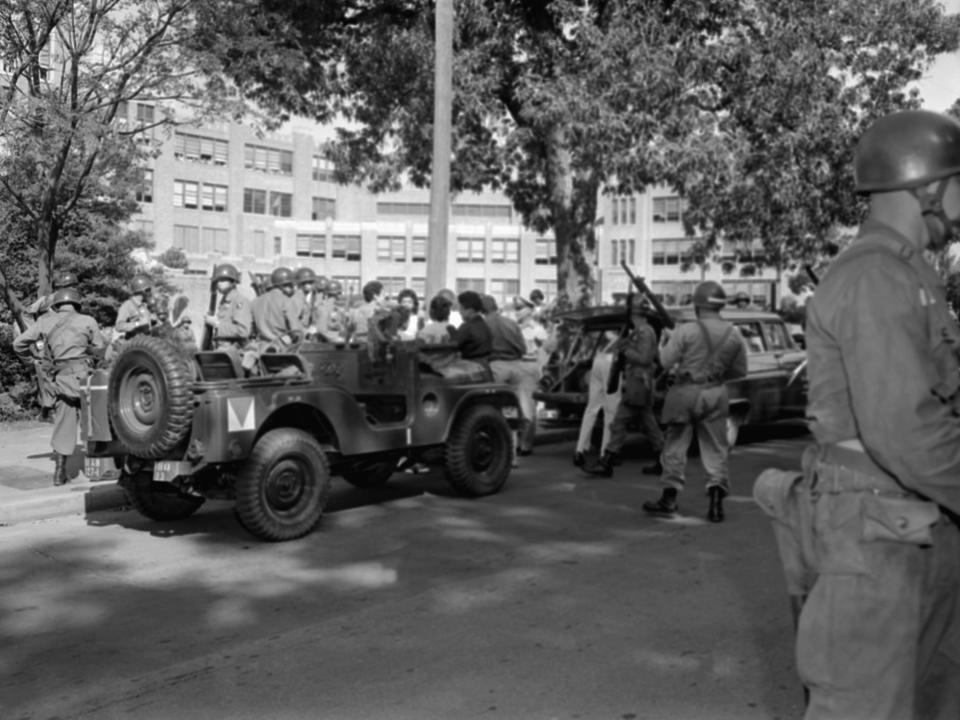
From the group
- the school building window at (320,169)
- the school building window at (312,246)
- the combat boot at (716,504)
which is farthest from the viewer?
the school building window at (312,246)

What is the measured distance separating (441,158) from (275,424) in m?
6.34

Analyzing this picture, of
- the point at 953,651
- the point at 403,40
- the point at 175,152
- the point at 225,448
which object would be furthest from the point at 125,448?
the point at 175,152

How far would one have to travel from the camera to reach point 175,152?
70125 mm

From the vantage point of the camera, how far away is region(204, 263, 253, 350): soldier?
9.36 metres

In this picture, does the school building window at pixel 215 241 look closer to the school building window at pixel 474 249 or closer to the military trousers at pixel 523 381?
the school building window at pixel 474 249

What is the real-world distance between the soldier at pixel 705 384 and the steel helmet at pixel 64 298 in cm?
567

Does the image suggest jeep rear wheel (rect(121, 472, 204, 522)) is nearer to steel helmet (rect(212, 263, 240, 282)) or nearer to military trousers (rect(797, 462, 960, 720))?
steel helmet (rect(212, 263, 240, 282))

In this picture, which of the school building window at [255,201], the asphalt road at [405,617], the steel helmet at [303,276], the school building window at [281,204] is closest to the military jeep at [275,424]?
the asphalt road at [405,617]

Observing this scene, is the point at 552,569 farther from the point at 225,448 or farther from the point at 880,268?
the point at 880,268

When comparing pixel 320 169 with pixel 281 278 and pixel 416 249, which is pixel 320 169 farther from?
pixel 281 278

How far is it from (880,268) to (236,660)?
360cm

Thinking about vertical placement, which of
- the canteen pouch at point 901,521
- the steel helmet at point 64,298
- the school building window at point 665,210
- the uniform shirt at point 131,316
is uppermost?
the school building window at point 665,210

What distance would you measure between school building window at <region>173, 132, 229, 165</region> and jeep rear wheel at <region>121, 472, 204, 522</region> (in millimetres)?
65779

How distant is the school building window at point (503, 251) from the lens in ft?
278
